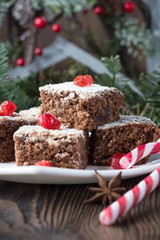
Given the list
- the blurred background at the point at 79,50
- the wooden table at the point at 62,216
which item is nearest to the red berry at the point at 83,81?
the blurred background at the point at 79,50

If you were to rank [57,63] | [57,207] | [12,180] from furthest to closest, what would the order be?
[57,63], [12,180], [57,207]

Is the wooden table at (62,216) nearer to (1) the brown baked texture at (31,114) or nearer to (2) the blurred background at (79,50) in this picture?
(1) the brown baked texture at (31,114)

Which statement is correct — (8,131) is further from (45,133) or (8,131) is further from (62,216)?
(62,216)

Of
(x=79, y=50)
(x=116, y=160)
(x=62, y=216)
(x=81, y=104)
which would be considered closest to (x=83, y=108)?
(x=81, y=104)

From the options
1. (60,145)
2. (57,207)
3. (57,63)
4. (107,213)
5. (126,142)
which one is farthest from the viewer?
(57,63)

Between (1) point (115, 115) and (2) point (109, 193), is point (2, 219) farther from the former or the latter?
(1) point (115, 115)

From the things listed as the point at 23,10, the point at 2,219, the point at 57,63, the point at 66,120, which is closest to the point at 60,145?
the point at 66,120
